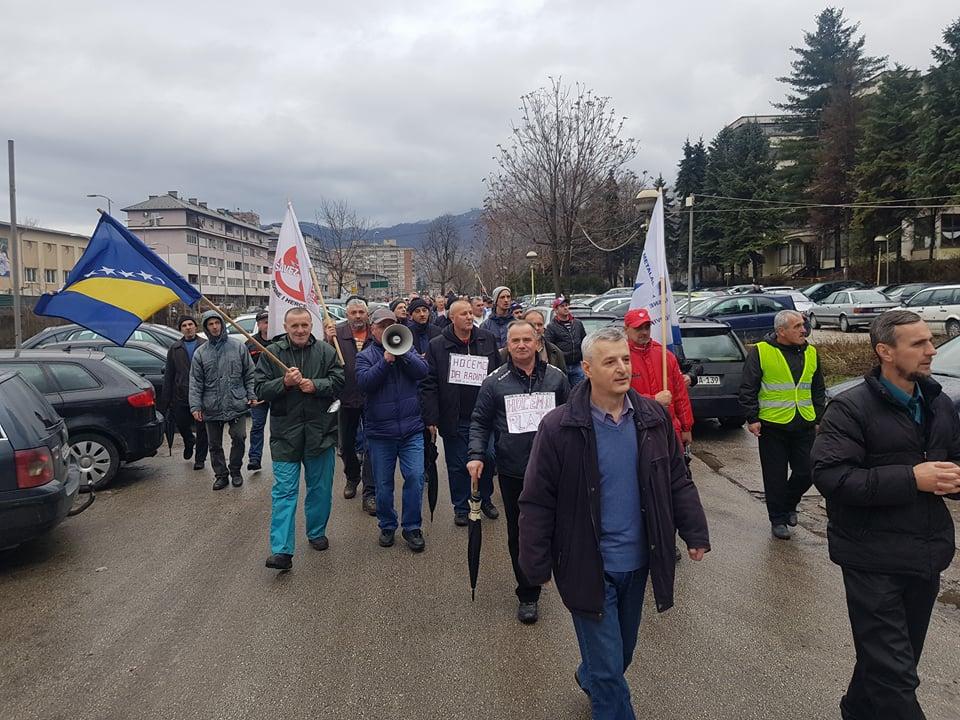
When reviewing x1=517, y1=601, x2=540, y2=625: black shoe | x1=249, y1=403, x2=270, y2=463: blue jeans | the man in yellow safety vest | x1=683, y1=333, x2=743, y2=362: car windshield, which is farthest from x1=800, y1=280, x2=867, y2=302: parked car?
x1=517, y1=601, x2=540, y2=625: black shoe

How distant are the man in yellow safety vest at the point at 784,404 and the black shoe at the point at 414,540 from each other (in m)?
2.87

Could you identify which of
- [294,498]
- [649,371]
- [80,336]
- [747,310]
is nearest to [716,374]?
[649,371]

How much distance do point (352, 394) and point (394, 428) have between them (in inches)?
66.0

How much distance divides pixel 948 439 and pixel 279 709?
324cm

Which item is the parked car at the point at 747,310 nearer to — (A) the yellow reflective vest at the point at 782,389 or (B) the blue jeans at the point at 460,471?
(A) the yellow reflective vest at the point at 782,389

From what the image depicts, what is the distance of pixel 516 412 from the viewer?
4250 millimetres

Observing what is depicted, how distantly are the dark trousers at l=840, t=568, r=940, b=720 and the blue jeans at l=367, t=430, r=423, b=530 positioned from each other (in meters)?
3.32

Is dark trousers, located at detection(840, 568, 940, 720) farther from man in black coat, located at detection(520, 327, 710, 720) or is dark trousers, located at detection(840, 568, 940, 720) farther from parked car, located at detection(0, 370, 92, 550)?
parked car, located at detection(0, 370, 92, 550)

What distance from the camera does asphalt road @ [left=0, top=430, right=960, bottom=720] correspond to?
10.8 feet

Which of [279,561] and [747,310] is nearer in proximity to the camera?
[279,561]

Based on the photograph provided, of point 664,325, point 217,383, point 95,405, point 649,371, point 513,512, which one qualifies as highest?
point 664,325

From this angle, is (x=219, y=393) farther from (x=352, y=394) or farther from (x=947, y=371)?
(x=947, y=371)

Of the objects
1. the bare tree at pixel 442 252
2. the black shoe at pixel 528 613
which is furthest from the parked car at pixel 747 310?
the bare tree at pixel 442 252

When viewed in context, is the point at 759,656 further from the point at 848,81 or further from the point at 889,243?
the point at 848,81
